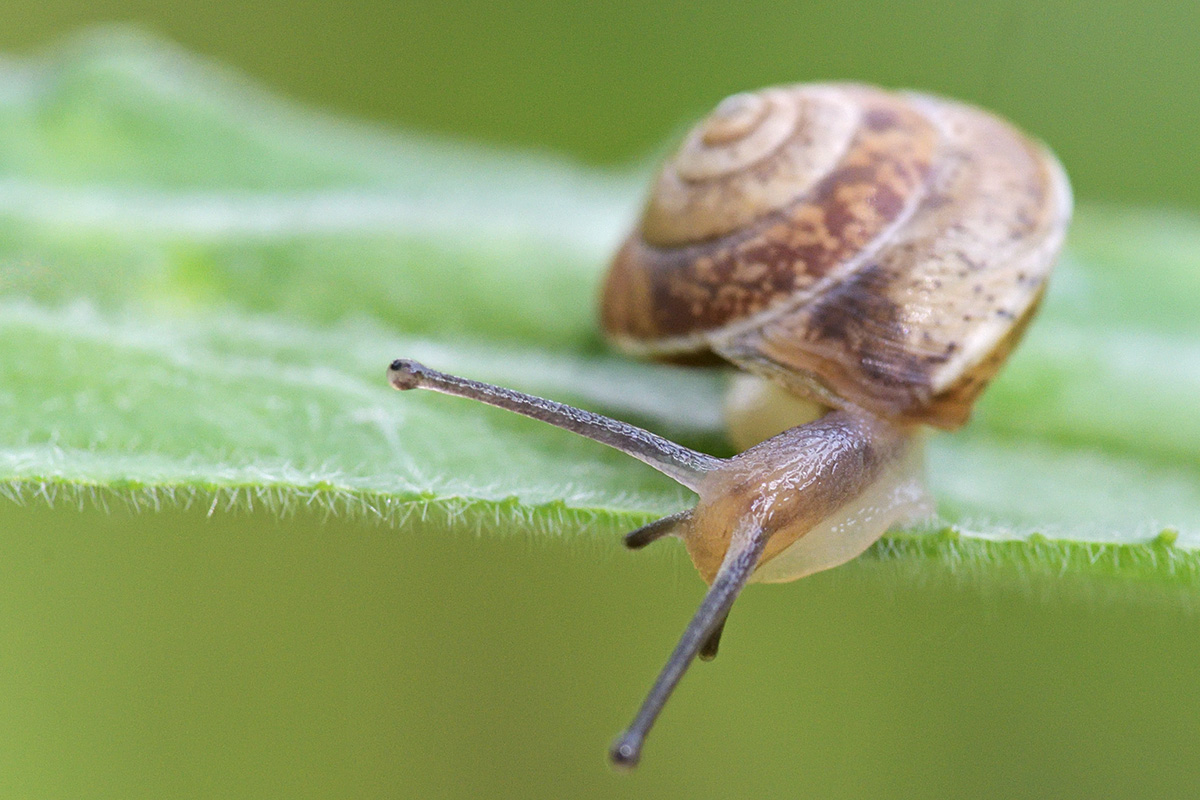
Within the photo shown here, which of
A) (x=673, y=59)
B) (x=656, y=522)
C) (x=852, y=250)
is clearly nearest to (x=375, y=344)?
(x=656, y=522)

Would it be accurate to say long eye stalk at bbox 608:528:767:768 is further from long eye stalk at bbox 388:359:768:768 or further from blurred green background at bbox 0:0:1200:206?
blurred green background at bbox 0:0:1200:206

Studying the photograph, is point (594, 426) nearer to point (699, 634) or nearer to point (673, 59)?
point (699, 634)

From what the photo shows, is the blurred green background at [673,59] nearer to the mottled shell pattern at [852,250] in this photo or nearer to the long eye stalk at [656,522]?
the mottled shell pattern at [852,250]

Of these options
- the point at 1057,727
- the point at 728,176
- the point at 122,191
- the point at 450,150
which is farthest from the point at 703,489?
the point at 450,150

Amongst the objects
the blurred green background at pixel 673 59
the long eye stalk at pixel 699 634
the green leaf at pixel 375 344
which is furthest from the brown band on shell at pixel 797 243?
the blurred green background at pixel 673 59

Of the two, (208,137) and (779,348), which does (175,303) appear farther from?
(779,348)

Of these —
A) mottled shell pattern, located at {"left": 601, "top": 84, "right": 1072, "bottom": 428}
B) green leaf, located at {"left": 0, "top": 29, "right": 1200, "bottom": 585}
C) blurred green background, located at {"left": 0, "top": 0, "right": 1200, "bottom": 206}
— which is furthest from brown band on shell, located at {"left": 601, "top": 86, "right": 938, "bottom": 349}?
blurred green background, located at {"left": 0, "top": 0, "right": 1200, "bottom": 206}
